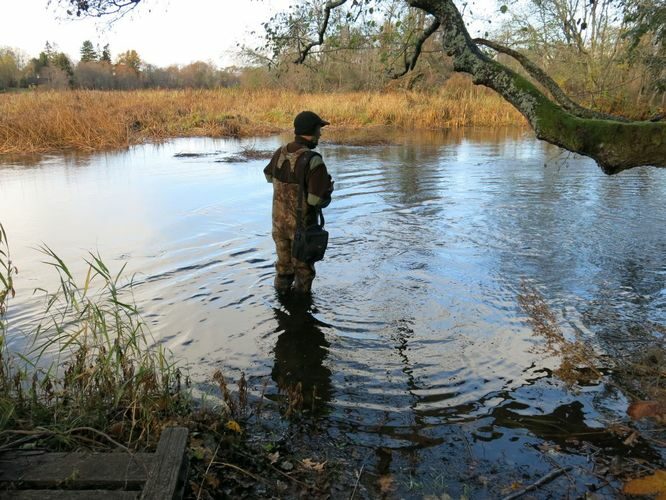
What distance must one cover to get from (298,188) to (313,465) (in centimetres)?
310

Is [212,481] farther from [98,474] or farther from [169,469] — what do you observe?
[98,474]

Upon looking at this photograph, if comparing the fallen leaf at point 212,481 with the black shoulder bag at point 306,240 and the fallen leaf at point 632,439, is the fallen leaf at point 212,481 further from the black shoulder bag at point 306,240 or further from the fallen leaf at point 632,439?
the black shoulder bag at point 306,240

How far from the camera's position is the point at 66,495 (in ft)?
8.08

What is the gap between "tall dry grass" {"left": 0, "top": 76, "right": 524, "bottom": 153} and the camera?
1891 centimetres

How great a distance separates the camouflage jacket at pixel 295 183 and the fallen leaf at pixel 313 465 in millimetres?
2828

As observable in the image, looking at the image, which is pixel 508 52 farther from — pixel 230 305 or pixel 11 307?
pixel 11 307

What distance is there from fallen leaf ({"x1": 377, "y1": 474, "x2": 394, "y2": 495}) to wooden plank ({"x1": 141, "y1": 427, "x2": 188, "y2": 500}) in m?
1.17

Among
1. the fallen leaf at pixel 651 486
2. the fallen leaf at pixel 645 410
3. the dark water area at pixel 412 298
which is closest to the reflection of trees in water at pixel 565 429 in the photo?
the dark water area at pixel 412 298

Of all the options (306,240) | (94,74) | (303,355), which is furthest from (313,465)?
(94,74)

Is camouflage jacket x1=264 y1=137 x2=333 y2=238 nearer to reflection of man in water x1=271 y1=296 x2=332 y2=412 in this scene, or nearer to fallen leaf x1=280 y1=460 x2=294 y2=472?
reflection of man in water x1=271 y1=296 x2=332 y2=412

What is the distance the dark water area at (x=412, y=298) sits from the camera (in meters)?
3.62

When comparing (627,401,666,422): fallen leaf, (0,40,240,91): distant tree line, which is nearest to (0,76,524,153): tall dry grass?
(0,40,240,91): distant tree line

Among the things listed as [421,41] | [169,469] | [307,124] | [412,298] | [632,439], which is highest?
[421,41]

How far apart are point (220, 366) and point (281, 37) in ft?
15.7
